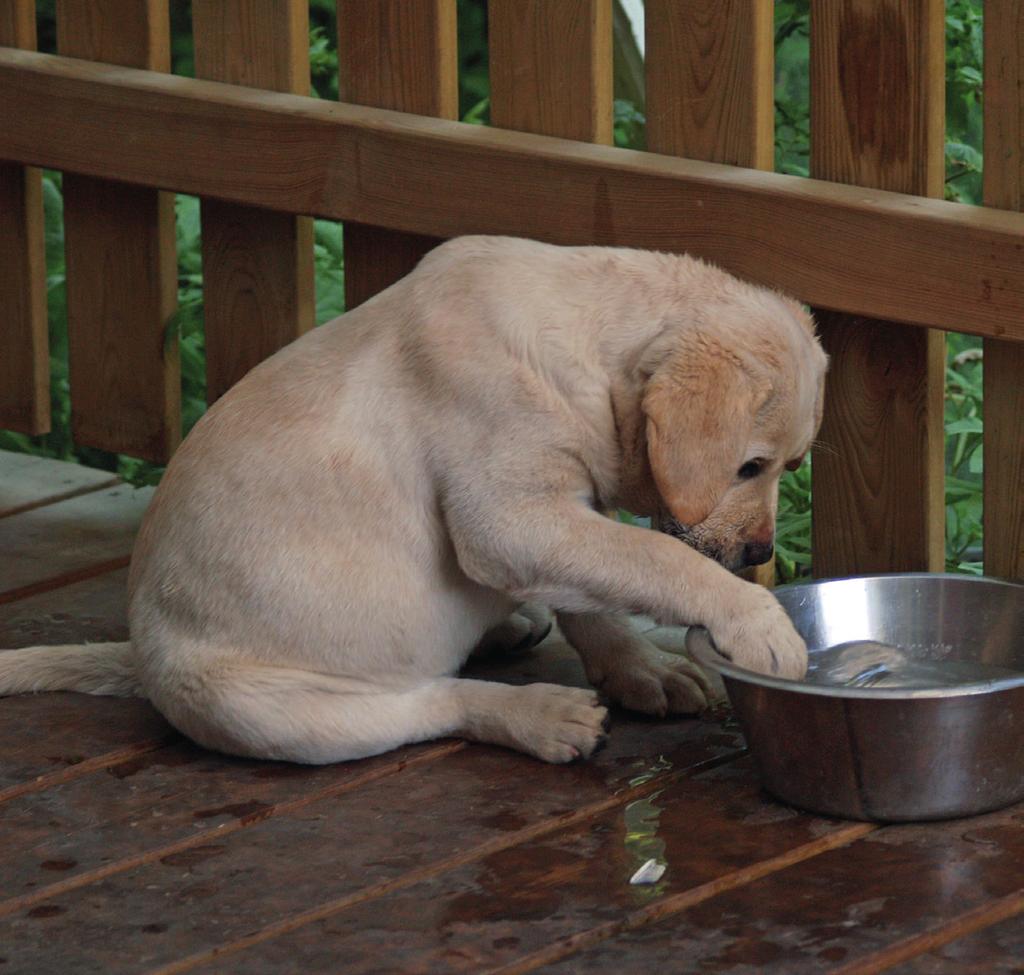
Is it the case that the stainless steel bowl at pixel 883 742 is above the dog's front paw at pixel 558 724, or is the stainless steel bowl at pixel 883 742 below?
above

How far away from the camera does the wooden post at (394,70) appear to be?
432 centimetres

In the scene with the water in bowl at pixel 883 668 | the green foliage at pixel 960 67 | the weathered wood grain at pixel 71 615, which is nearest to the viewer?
the water in bowl at pixel 883 668

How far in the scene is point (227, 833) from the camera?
3348mm

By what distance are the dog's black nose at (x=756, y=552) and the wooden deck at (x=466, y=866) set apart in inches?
13.9

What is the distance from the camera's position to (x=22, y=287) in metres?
5.28

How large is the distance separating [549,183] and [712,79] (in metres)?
0.42

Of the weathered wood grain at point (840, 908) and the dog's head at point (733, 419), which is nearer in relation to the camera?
the weathered wood grain at point (840, 908)

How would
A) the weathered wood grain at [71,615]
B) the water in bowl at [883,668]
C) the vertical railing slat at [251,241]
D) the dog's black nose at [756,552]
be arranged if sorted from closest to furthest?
the water in bowl at [883,668] < the dog's black nose at [756,552] < the weathered wood grain at [71,615] < the vertical railing slat at [251,241]

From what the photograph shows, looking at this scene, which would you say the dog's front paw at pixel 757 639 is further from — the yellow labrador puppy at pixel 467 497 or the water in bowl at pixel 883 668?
the water in bowl at pixel 883 668

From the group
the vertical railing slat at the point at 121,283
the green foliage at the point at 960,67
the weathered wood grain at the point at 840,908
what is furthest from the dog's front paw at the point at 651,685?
the vertical railing slat at the point at 121,283

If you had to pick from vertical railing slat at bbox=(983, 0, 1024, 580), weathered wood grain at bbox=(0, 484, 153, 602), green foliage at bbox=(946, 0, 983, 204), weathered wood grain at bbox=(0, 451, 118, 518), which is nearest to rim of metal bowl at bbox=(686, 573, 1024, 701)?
vertical railing slat at bbox=(983, 0, 1024, 580)

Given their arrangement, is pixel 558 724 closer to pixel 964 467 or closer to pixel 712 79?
pixel 712 79

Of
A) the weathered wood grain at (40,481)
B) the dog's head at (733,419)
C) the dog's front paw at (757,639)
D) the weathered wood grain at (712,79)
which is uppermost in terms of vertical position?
the weathered wood grain at (712,79)

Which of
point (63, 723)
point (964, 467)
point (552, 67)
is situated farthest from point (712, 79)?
point (63, 723)
